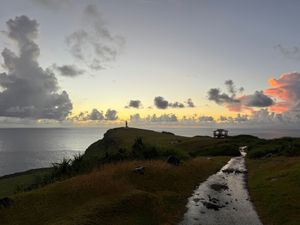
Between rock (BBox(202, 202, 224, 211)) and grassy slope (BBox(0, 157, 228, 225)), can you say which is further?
rock (BBox(202, 202, 224, 211))

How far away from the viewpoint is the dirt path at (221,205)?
23797mm

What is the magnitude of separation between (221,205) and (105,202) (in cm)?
1031

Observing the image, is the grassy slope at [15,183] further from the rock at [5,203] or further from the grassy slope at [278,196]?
the grassy slope at [278,196]

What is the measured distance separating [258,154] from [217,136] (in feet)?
200

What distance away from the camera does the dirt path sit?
23.8m

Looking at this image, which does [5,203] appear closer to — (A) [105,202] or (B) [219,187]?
A: (A) [105,202]

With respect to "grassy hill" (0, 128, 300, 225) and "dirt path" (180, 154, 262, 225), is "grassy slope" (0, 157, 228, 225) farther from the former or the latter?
"dirt path" (180, 154, 262, 225)

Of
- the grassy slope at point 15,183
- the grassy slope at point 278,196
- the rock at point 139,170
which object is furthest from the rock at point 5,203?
the grassy slope at point 15,183

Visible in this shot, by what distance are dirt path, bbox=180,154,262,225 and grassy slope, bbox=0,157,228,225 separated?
110 centimetres

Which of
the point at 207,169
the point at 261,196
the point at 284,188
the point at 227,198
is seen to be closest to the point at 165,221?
the point at 227,198

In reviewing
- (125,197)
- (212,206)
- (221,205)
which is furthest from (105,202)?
(221,205)

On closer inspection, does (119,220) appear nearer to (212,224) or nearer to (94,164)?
(212,224)

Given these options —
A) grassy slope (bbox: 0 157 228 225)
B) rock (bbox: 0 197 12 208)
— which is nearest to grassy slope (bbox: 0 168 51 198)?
grassy slope (bbox: 0 157 228 225)

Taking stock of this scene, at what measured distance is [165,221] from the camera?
2341 centimetres
